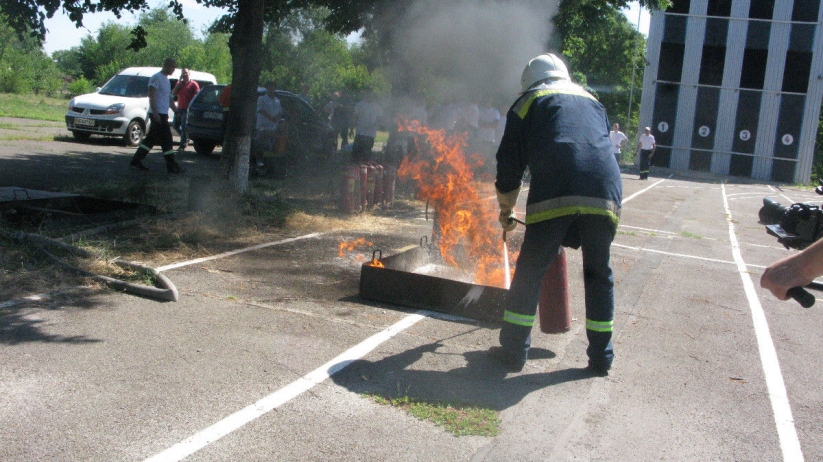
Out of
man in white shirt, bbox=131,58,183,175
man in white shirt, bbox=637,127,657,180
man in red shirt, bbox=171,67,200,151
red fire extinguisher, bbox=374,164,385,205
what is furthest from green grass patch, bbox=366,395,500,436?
man in white shirt, bbox=637,127,657,180

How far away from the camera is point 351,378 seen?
4.14 m

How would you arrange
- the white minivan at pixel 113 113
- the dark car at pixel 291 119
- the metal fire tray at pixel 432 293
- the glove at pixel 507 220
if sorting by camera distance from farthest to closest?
1. the white minivan at pixel 113 113
2. the dark car at pixel 291 119
3. the metal fire tray at pixel 432 293
4. the glove at pixel 507 220

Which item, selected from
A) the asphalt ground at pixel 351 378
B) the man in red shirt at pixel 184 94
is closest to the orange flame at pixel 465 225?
the asphalt ground at pixel 351 378

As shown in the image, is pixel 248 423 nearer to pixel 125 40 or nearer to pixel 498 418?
pixel 498 418

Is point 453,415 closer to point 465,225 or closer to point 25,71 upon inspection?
point 465,225

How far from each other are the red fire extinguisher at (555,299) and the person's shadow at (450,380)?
42 cm

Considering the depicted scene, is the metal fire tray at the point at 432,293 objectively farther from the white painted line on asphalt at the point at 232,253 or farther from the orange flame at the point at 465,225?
the white painted line on asphalt at the point at 232,253

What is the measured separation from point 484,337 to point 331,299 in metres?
1.36

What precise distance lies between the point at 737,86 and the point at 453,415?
3085 centimetres

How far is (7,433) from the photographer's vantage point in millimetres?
3234

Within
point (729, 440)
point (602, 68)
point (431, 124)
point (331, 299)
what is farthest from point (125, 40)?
point (729, 440)

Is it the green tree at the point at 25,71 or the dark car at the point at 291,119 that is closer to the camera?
the dark car at the point at 291,119

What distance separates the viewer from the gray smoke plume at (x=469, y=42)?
35.2 feet

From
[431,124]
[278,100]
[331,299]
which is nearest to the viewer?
[331,299]
